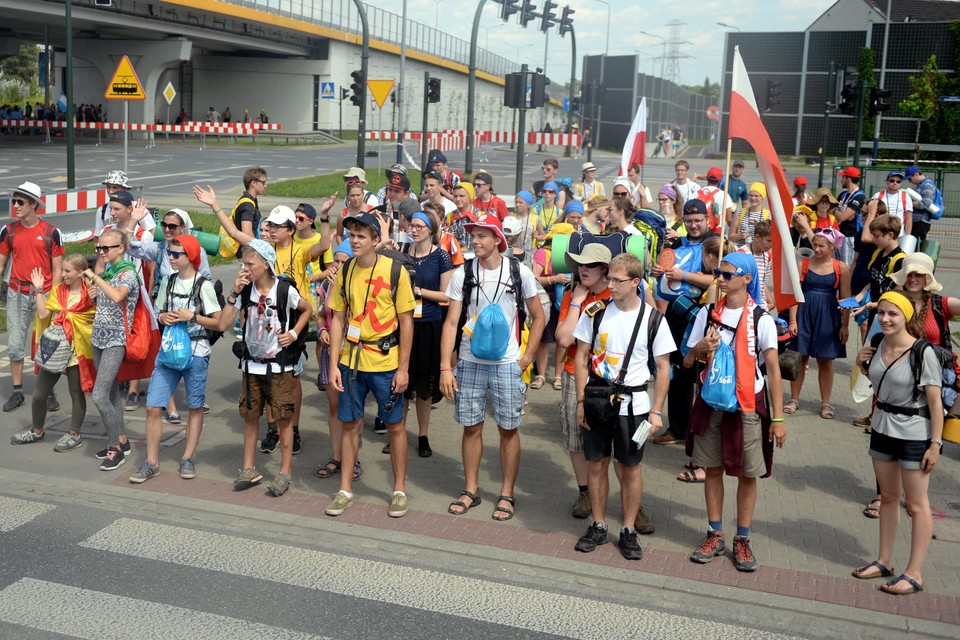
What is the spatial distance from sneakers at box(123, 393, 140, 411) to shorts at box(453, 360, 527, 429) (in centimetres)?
366

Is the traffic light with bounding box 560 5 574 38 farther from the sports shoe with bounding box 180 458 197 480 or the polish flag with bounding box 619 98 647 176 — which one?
the sports shoe with bounding box 180 458 197 480

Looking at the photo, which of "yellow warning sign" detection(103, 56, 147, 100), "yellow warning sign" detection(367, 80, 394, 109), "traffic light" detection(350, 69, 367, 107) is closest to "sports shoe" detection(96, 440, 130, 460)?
"yellow warning sign" detection(103, 56, 147, 100)

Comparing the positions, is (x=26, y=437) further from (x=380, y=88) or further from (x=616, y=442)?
(x=380, y=88)

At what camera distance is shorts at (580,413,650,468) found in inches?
240

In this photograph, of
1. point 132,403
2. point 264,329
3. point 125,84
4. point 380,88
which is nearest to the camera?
point 264,329

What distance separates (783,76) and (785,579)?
51.3m

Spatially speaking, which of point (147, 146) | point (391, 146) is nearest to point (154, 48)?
point (147, 146)

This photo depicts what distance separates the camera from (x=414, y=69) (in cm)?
7444

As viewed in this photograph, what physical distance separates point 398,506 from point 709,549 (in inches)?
78.6

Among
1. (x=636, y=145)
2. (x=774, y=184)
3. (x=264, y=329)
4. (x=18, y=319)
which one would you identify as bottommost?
(x=18, y=319)

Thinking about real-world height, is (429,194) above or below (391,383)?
above

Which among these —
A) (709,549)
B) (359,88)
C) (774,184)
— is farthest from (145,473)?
(359,88)

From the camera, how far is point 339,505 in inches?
268

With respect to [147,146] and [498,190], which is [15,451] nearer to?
Answer: [498,190]
